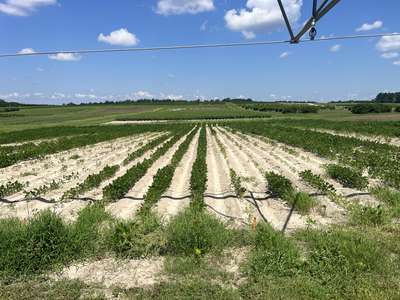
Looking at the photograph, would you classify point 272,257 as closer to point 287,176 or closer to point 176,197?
point 176,197

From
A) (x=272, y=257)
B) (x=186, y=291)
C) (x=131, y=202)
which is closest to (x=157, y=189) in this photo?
(x=131, y=202)

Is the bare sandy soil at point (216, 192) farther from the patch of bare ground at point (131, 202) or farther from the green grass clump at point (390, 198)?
the green grass clump at point (390, 198)

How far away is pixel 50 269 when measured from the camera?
565cm

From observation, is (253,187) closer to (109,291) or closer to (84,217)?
(84,217)

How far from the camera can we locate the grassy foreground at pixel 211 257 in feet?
15.8

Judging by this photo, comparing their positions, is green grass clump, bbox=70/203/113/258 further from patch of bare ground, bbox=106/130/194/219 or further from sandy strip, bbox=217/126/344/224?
sandy strip, bbox=217/126/344/224

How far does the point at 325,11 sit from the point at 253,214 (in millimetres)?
4361

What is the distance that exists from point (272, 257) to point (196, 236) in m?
1.27

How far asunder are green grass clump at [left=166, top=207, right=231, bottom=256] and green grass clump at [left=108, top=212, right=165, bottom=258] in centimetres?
19

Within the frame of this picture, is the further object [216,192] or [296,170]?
[296,170]

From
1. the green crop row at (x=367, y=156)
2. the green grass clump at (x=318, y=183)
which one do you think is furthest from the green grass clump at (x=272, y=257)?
the green crop row at (x=367, y=156)

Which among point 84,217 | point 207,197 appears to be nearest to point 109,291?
point 84,217

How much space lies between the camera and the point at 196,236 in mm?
6117

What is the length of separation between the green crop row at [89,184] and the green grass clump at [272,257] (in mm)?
5920
